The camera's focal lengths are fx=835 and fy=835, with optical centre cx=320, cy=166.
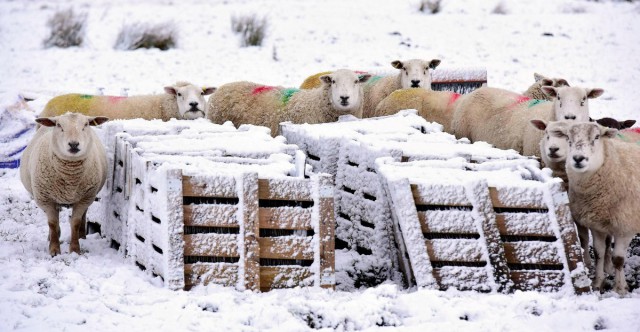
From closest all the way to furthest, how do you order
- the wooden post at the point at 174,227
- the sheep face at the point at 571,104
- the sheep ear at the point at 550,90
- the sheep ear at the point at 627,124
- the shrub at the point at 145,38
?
the wooden post at the point at 174,227, the sheep ear at the point at 627,124, the sheep face at the point at 571,104, the sheep ear at the point at 550,90, the shrub at the point at 145,38

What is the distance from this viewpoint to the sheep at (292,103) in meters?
10.1

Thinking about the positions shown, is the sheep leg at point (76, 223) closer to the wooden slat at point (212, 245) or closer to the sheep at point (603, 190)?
the wooden slat at point (212, 245)

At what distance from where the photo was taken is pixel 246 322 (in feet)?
16.6

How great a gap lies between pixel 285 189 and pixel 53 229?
2.45 meters

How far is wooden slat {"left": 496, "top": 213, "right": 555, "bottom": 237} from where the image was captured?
Answer: 19.5ft

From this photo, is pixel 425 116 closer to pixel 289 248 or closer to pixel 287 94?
pixel 287 94

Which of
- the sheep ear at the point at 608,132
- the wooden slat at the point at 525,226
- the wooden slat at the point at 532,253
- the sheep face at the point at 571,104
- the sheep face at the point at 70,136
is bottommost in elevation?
the wooden slat at the point at 532,253

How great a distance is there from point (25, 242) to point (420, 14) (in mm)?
18415

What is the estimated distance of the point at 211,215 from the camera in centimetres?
582

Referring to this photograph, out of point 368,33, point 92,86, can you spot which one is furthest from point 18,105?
point 368,33

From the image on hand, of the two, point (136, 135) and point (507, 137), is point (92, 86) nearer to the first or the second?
point (136, 135)

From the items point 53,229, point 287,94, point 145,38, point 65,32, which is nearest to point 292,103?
point 287,94

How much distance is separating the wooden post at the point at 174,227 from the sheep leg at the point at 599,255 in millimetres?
3242

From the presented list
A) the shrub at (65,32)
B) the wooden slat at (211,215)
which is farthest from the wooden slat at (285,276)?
the shrub at (65,32)
